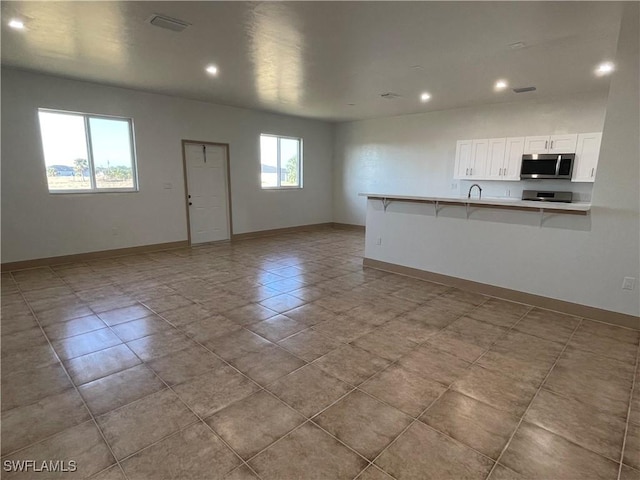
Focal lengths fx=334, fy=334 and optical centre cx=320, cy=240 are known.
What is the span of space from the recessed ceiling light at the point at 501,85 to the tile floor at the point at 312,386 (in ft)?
10.3

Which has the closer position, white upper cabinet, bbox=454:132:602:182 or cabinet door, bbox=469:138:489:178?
white upper cabinet, bbox=454:132:602:182

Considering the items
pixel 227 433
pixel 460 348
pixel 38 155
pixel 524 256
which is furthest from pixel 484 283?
pixel 38 155

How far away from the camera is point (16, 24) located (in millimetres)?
3137

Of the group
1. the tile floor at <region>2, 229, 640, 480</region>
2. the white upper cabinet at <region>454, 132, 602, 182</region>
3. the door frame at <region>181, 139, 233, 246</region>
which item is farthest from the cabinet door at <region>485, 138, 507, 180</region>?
the door frame at <region>181, 139, 233, 246</region>

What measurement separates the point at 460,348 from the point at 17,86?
647 cm

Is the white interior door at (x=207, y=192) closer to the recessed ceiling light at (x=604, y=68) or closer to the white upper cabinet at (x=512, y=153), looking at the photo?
the white upper cabinet at (x=512, y=153)

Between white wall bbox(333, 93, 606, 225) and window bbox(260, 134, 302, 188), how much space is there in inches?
50.2

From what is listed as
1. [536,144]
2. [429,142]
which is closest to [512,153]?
[536,144]

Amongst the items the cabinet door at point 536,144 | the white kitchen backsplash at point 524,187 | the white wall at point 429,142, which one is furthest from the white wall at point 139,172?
the cabinet door at point 536,144

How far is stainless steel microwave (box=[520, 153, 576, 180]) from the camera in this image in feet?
17.6

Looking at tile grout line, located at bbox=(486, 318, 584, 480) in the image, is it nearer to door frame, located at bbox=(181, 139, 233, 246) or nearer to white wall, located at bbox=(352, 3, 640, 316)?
white wall, located at bbox=(352, 3, 640, 316)

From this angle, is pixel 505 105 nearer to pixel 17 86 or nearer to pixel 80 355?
pixel 80 355

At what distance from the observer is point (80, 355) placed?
270 centimetres

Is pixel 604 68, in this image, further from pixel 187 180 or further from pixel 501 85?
pixel 187 180
